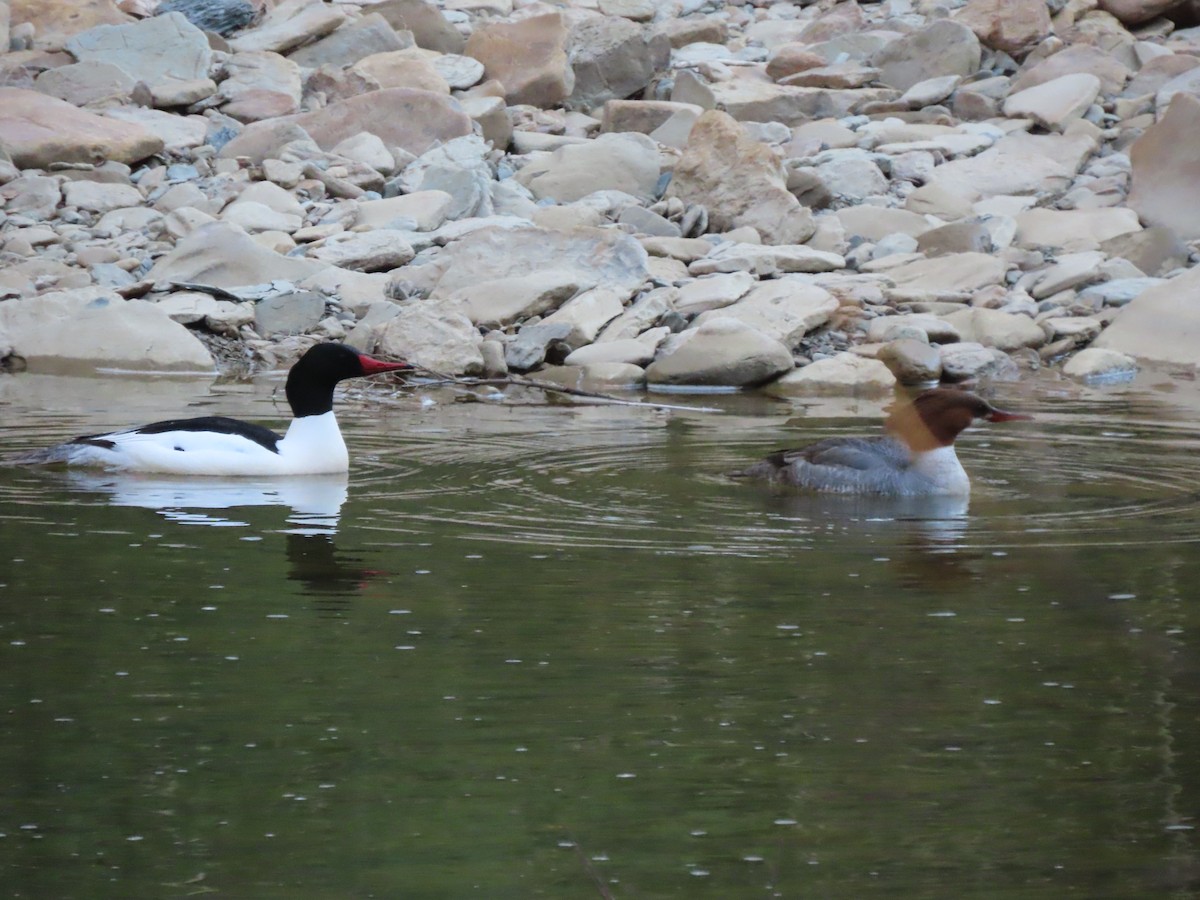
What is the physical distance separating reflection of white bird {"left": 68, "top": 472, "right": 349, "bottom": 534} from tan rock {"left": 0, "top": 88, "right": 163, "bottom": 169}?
1186cm

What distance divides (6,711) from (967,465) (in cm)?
663

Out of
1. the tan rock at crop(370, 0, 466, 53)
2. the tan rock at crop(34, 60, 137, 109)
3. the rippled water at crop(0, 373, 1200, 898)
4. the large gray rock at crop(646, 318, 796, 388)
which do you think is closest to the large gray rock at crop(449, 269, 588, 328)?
the large gray rock at crop(646, 318, 796, 388)

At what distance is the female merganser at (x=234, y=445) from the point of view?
10086mm

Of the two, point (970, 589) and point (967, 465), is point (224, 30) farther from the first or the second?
point (970, 589)

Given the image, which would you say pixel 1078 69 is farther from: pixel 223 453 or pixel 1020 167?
pixel 223 453

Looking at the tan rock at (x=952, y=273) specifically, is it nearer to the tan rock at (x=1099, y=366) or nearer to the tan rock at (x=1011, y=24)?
the tan rock at (x=1099, y=366)

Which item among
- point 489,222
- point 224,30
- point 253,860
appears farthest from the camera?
point 224,30

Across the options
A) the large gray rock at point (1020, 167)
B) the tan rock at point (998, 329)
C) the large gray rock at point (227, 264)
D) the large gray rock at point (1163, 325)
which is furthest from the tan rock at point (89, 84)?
the large gray rock at point (1163, 325)

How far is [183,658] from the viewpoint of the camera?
6211mm

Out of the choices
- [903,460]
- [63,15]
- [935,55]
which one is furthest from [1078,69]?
[903,460]

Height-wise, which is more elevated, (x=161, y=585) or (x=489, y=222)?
(x=489, y=222)

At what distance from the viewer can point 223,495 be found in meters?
9.78

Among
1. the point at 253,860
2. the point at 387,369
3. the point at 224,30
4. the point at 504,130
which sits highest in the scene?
the point at 224,30


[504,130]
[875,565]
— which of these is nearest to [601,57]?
[504,130]
